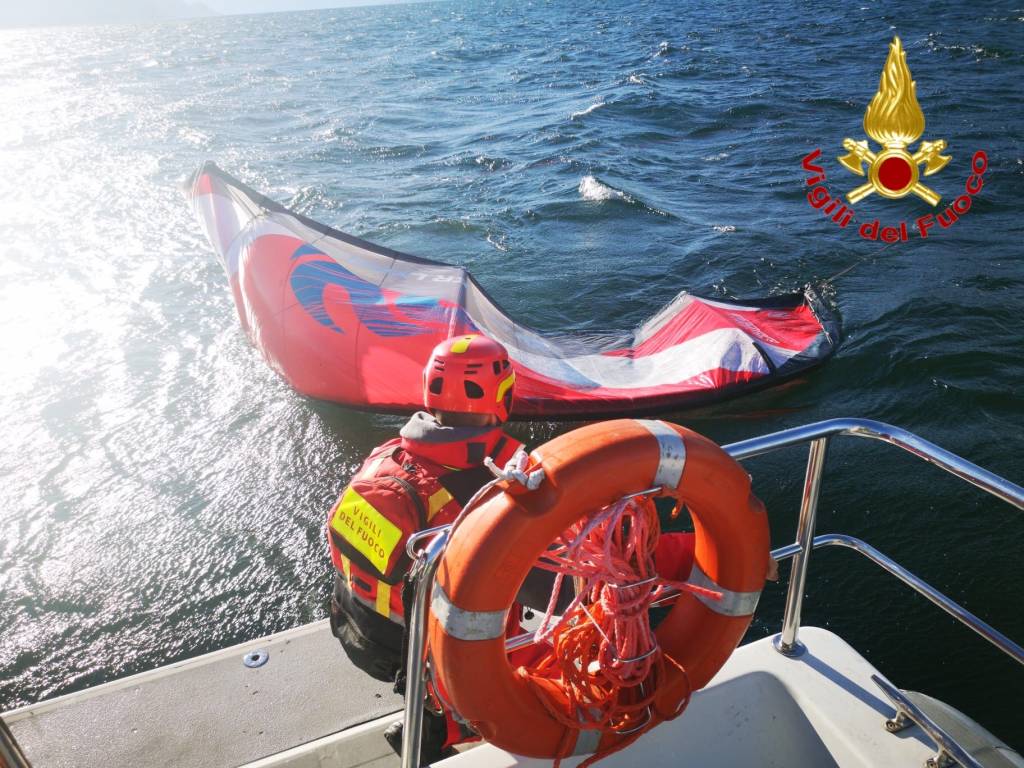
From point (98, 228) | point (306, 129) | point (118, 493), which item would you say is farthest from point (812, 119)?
point (118, 493)

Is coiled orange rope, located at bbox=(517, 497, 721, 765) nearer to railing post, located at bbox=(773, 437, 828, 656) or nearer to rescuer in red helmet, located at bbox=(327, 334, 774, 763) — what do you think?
rescuer in red helmet, located at bbox=(327, 334, 774, 763)

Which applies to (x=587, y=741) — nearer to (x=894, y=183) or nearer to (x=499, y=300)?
(x=499, y=300)

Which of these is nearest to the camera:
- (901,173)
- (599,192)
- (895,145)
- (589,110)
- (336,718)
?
(336,718)

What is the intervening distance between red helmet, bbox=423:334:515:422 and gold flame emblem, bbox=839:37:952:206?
17.3 ft

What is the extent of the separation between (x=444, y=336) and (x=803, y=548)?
4.64 meters

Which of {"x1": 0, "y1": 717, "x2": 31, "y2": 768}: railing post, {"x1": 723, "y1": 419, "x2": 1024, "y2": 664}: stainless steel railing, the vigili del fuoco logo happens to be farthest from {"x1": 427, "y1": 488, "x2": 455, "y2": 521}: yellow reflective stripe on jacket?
the vigili del fuoco logo

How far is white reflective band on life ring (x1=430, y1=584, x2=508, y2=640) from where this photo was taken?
1.81 metres

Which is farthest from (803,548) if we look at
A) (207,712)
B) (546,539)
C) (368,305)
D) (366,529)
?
(368,305)

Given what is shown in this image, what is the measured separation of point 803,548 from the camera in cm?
245

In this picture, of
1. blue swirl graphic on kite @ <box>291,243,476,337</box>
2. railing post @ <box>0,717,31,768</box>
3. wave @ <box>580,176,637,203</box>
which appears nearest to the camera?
railing post @ <box>0,717,31,768</box>

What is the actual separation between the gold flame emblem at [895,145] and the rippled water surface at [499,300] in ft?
1.16

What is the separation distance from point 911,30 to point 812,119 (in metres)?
10.9

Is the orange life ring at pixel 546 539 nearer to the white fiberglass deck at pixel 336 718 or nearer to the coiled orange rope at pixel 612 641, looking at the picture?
the coiled orange rope at pixel 612 641

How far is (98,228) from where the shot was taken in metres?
12.6
